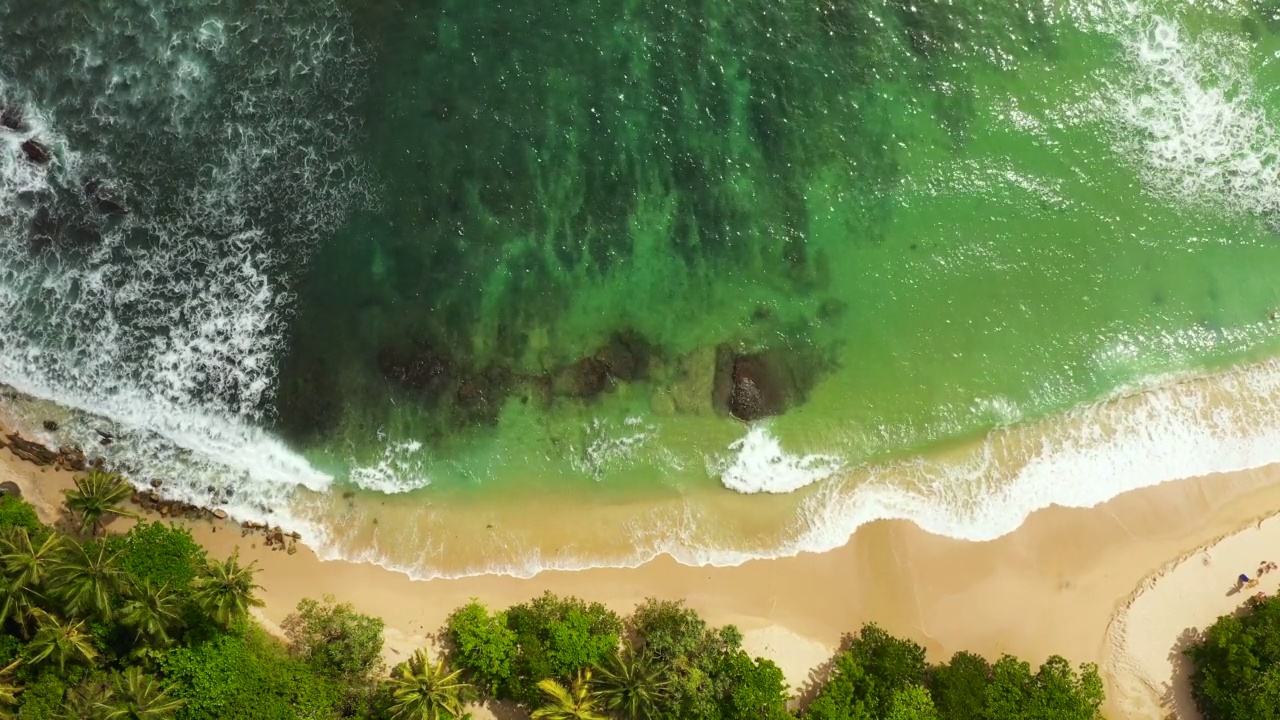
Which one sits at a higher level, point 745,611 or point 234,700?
point 745,611

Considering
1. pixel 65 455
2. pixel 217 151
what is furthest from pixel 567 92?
pixel 65 455

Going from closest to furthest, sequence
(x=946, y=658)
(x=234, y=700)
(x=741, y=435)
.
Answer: (x=234, y=700) → (x=946, y=658) → (x=741, y=435)

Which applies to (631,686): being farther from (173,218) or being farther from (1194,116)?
(1194,116)

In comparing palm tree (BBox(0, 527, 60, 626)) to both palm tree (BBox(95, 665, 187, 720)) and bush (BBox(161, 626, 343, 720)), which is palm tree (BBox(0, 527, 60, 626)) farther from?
bush (BBox(161, 626, 343, 720))

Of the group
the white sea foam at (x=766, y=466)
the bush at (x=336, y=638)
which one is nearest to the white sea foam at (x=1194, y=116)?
the white sea foam at (x=766, y=466)

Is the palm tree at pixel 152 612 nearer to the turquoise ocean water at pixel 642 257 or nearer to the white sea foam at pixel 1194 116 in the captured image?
the turquoise ocean water at pixel 642 257

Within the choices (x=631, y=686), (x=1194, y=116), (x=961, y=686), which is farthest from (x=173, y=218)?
(x=1194, y=116)

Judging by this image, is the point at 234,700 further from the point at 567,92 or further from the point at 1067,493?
the point at 1067,493
